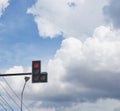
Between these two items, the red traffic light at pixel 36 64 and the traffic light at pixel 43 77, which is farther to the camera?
the red traffic light at pixel 36 64

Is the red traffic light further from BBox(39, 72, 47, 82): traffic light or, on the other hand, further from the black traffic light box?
BBox(39, 72, 47, 82): traffic light

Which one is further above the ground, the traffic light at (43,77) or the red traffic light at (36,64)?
the red traffic light at (36,64)

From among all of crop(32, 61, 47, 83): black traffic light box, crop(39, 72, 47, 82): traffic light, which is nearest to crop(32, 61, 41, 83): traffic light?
crop(32, 61, 47, 83): black traffic light box

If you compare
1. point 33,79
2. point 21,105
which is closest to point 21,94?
point 21,105

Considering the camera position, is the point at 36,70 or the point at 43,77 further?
the point at 36,70

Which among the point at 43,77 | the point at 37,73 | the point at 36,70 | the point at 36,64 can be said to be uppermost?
the point at 36,64

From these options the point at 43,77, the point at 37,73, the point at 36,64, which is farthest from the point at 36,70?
the point at 43,77

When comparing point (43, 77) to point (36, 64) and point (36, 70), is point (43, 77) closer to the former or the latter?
point (36, 70)

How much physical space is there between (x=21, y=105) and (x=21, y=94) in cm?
142

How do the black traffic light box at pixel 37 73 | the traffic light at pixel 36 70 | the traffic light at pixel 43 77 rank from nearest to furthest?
1. the traffic light at pixel 43 77
2. the black traffic light box at pixel 37 73
3. the traffic light at pixel 36 70

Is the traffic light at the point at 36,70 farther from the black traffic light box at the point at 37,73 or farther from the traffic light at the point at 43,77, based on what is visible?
the traffic light at the point at 43,77

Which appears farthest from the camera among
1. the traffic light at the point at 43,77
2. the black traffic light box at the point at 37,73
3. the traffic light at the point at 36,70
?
the traffic light at the point at 36,70

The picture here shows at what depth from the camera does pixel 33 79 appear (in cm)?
2520

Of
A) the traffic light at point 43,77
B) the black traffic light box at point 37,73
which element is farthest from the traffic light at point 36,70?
the traffic light at point 43,77
